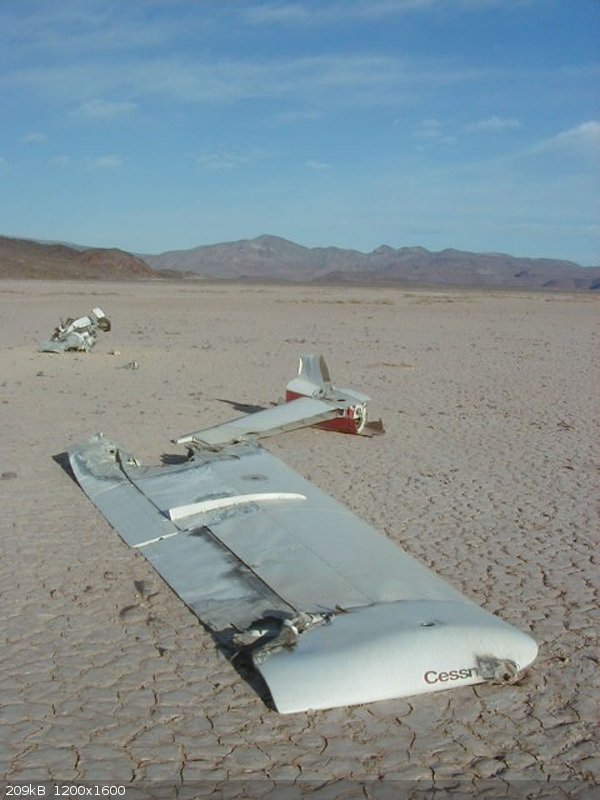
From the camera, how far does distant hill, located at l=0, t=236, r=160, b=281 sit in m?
96.8

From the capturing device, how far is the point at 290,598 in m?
4.64

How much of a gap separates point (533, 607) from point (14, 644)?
120 inches

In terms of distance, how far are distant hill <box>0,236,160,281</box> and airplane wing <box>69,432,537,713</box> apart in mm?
89606

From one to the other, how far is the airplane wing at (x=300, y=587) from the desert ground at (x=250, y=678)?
0.13 metres

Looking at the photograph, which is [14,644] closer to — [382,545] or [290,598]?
[290,598]

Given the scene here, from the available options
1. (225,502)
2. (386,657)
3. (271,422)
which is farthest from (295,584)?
(271,422)

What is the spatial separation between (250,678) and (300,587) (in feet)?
2.41

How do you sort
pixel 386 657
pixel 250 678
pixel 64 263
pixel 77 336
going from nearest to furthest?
pixel 386 657 → pixel 250 678 → pixel 77 336 → pixel 64 263

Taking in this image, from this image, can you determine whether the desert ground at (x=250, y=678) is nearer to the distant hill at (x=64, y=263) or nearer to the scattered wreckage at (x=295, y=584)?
the scattered wreckage at (x=295, y=584)

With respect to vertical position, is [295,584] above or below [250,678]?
above

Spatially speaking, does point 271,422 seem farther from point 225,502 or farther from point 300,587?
point 300,587

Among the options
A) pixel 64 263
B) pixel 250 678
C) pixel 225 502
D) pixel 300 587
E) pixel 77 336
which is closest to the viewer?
pixel 250 678

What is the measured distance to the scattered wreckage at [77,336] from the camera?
17.6m

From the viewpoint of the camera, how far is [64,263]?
11506 cm
